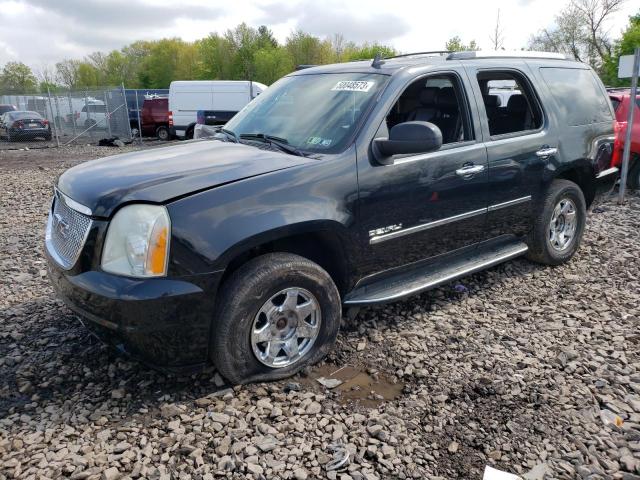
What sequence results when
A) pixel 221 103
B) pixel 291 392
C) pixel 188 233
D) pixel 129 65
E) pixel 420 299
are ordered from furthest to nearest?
pixel 129 65 → pixel 221 103 → pixel 420 299 → pixel 291 392 → pixel 188 233

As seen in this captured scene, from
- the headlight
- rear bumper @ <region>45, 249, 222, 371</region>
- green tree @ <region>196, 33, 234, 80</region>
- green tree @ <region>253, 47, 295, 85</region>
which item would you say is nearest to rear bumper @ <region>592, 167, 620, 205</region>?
rear bumper @ <region>45, 249, 222, 371</region>

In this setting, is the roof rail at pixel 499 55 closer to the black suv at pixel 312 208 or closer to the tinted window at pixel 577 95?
the black suv at pixel 312 208

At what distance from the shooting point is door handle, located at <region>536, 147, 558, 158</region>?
4.57 metres

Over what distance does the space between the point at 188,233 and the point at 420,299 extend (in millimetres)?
2354

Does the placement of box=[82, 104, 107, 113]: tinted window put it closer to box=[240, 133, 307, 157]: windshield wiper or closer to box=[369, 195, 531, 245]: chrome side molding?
box=[240, 133, 307, 157]: windshield wiper

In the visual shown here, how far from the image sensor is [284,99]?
4.21 m

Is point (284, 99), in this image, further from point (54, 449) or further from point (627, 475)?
point (627, 475)

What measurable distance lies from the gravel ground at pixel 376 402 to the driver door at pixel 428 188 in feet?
2.14

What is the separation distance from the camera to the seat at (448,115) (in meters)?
4.16

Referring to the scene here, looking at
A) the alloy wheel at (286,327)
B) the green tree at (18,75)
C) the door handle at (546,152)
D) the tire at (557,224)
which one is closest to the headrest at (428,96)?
the door handle at (546,152)

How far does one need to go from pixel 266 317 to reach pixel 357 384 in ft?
2.35

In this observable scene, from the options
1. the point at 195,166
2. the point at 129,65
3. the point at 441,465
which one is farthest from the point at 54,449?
the point at 129,65

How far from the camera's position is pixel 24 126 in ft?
71.0

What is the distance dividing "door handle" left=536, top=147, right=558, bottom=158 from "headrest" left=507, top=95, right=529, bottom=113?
1.38ft
